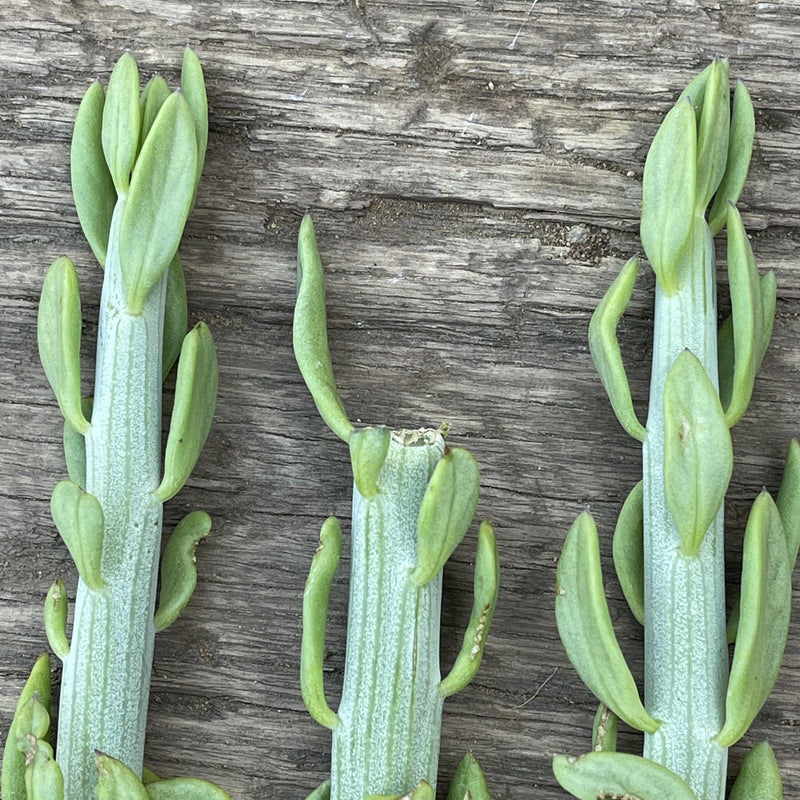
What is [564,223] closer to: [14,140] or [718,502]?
[718,502]

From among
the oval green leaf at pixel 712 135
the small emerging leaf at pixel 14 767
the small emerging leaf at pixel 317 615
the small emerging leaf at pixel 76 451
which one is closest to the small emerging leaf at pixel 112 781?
the small emerging leaf at pixel 14 767

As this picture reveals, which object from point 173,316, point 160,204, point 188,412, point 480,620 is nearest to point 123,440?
point 188,412

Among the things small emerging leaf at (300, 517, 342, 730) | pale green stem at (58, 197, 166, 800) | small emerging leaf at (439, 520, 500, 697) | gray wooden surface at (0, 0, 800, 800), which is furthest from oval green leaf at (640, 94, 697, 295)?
pale green stem at (58, 197, 166, 800)

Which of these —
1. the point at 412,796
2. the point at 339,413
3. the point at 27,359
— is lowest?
the point at 412,796

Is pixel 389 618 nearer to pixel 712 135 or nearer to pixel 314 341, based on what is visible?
pixel 314 341

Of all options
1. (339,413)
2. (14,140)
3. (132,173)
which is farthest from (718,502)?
(14,140)

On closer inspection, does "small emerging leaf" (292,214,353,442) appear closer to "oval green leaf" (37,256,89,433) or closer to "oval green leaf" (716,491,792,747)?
"oval green leaf" (37,256,89,433)

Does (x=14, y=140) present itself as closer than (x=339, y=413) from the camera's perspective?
No
